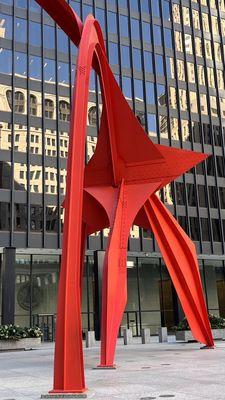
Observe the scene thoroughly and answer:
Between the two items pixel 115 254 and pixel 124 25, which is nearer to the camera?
pixel 115 254

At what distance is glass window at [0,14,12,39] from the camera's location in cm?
3688

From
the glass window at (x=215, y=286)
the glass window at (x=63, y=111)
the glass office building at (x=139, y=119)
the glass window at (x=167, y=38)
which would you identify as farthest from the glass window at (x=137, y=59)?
the glass window at (x=215, y=286)

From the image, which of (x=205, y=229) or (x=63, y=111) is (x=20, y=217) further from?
(x=205, y=229)

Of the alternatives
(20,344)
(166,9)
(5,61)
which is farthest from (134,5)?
(20,344)

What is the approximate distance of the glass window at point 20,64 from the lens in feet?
120

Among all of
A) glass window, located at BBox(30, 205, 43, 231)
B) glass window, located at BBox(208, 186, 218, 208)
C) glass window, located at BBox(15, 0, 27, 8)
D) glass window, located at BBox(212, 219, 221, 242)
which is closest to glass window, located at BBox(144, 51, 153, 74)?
glass window, located at BBox(15, 0, 27, 8)

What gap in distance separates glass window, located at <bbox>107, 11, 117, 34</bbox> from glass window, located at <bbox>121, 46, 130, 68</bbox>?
1.78 metres

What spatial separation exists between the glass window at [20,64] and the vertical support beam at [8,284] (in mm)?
14317

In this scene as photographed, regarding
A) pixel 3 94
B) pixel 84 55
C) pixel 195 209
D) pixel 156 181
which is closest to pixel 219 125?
pixel 195 209

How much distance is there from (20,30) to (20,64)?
124 inches

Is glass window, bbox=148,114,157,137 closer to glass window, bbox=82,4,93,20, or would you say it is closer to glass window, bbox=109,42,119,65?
glass window, bbox=109,42,119,65

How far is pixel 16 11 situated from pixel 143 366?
33.2m

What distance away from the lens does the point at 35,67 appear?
3750 centimetres

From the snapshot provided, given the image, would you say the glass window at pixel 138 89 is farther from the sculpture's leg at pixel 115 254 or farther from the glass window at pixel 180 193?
the sculpture's leg at pixel 115 254
